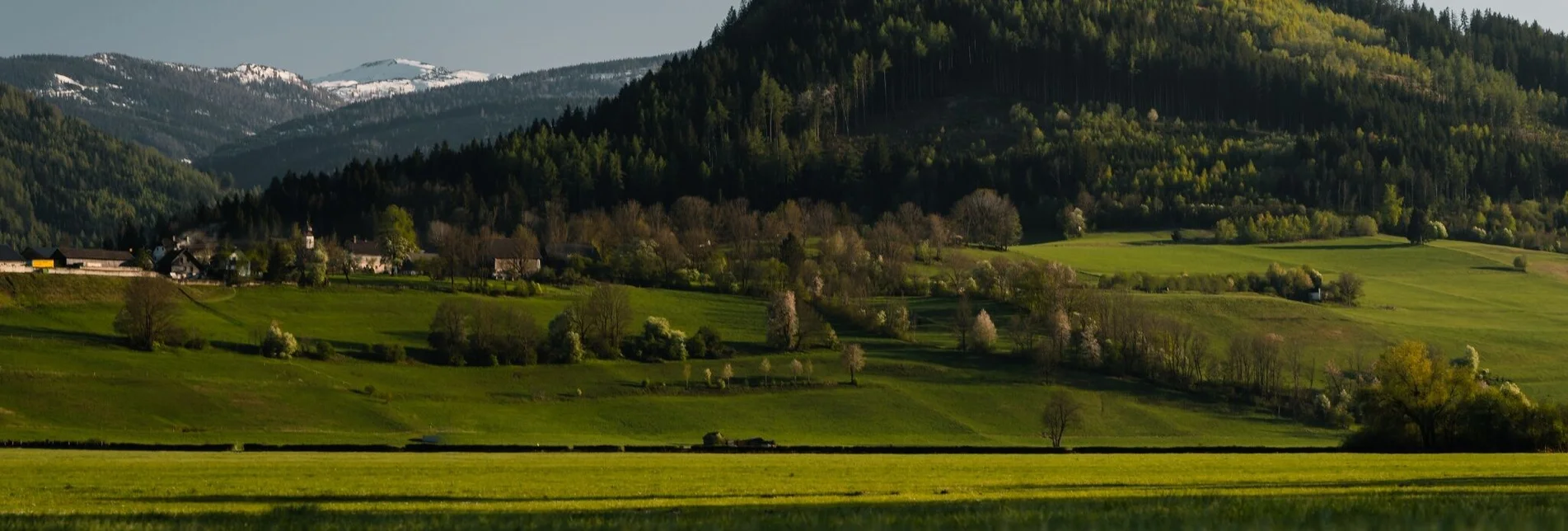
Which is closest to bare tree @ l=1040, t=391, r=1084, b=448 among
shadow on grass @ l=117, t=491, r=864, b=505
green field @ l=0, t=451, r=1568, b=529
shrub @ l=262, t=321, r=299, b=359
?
green field @ l=0, t=451, r=1568, b=529

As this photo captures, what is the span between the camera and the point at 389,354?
141 meters

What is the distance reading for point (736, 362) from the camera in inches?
5861

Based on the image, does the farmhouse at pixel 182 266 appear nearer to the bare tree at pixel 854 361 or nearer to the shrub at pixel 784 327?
the shrub at pixel 784 327

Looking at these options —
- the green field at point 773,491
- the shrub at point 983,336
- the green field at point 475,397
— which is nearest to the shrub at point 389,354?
the green field at point 475,397

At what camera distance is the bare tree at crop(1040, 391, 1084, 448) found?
120 meters

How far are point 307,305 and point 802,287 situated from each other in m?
57.6

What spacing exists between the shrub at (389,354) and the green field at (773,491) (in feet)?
228

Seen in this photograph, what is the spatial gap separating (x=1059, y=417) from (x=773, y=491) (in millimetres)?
83454

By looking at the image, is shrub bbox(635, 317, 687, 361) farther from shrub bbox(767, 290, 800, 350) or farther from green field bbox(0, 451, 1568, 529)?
green field bbox(0, 451, 1568, 529)

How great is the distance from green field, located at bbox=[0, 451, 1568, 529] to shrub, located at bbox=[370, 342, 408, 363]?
69.4 metres

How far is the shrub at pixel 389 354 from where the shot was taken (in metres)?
141

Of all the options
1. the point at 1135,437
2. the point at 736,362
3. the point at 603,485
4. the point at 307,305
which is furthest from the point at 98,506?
the point at 307,305

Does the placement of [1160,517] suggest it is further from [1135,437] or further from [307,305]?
[307,305]

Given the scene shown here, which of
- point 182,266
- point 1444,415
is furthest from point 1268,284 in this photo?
point 182,266
